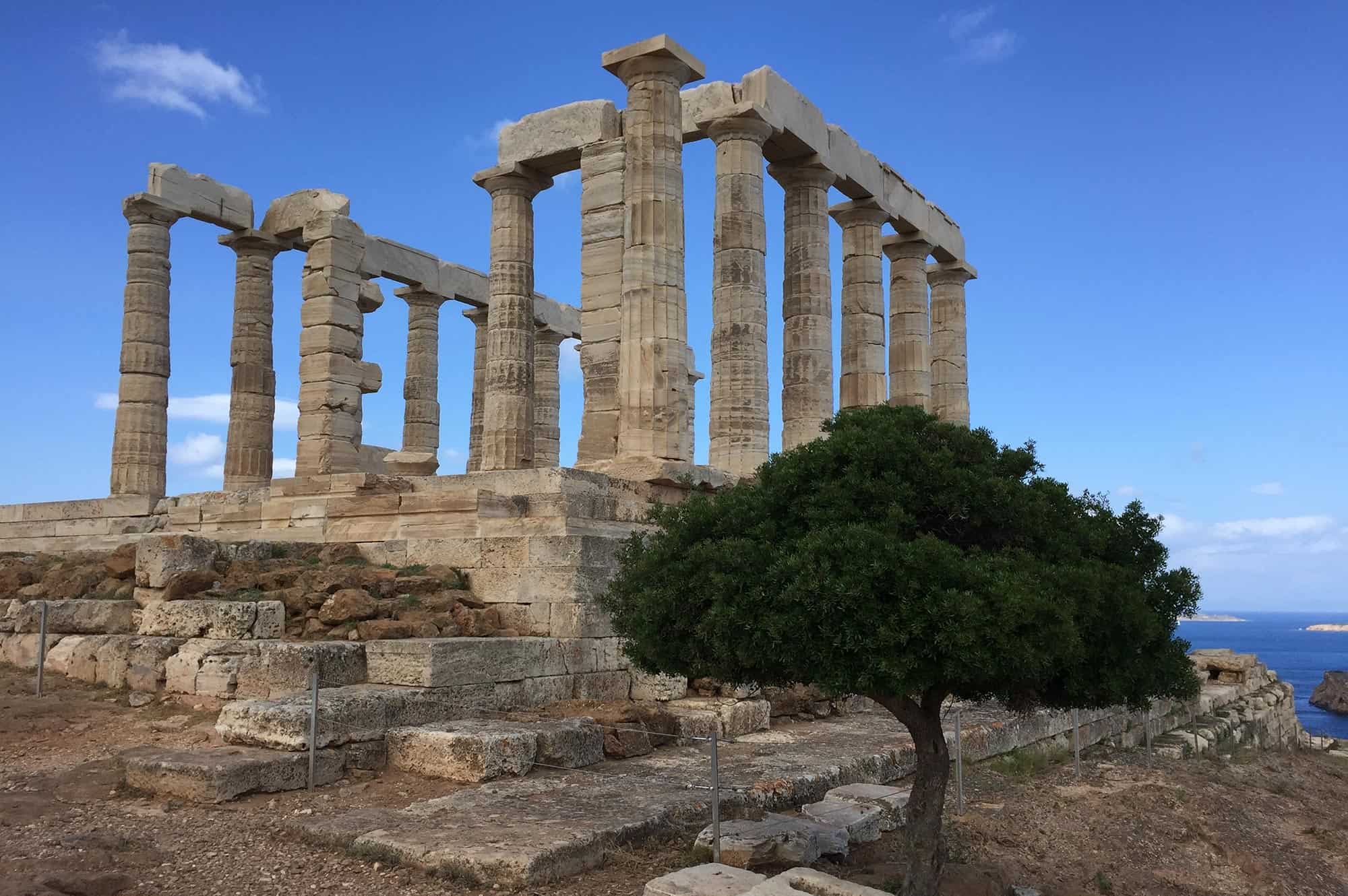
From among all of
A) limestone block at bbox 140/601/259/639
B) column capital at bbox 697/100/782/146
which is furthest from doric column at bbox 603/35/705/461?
limestone block at bbox 140/601/259/639

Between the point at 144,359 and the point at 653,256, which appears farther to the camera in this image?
the point at 144,359

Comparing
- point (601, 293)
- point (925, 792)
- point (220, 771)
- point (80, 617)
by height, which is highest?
point (601, 293)

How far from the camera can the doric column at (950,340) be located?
29031 millimetres

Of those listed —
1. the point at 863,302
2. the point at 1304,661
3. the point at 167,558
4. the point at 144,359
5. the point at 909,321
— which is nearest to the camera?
the point at 167,558

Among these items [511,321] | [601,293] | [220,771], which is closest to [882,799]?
[220,771]

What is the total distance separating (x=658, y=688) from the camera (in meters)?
12.6

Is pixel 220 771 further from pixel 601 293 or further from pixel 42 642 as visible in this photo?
pixel 601 293

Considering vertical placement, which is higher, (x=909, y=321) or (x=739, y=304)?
(x=909, y=321)

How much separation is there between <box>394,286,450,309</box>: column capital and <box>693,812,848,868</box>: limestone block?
23.0 metres

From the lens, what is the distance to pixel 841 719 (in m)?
13.5

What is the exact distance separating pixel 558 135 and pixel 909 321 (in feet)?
35.6

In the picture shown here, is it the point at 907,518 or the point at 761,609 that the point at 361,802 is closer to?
the point at 761,609

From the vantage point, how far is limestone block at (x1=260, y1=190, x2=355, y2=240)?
23.7m

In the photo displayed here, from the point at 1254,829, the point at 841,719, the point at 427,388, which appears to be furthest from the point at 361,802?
the point at 427,388
